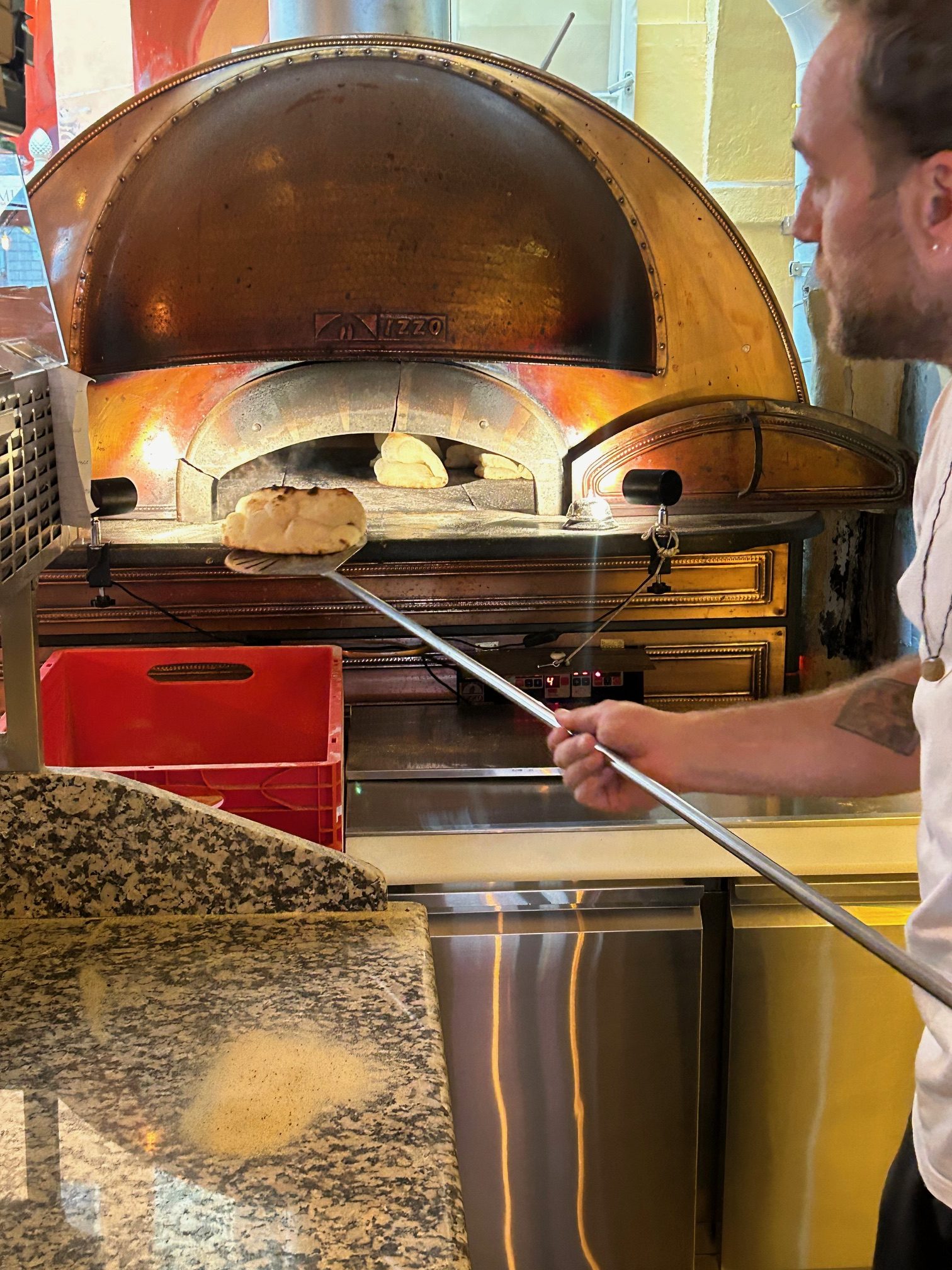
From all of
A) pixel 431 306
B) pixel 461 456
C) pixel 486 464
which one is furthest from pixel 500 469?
pixel 431 306

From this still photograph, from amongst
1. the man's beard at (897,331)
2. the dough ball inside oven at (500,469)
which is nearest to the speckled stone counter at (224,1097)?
the man's beard at (897,331)

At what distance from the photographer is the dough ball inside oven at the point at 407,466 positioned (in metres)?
2.01

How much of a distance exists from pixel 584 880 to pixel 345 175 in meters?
1.10

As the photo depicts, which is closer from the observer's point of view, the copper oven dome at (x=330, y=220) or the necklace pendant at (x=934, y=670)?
the necklace pendant at (x=934, y=670)

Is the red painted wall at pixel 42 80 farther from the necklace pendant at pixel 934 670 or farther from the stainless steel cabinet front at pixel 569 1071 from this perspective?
the necklace pendant at pixel 934 670

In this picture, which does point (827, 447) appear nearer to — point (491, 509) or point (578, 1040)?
point (491, 509)

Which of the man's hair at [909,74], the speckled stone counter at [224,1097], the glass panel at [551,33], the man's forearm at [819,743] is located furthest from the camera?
the glass panel at [551,33]

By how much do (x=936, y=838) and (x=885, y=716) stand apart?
0.69 ft

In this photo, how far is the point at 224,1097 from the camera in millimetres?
682

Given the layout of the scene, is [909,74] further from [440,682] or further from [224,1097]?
[440,682]

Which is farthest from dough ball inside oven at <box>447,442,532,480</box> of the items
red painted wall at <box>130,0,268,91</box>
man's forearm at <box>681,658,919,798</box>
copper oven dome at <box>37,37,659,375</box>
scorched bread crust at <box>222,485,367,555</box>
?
man's forearm at <box>681,658,919,798</box>

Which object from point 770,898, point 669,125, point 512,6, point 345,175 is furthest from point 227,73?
point 770,898

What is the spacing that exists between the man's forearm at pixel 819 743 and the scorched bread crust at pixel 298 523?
550 mm

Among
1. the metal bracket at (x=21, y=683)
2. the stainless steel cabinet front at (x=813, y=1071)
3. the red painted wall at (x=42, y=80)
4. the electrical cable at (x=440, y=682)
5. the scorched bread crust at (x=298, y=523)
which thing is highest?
the red painted wall at (x=42, y=80)
